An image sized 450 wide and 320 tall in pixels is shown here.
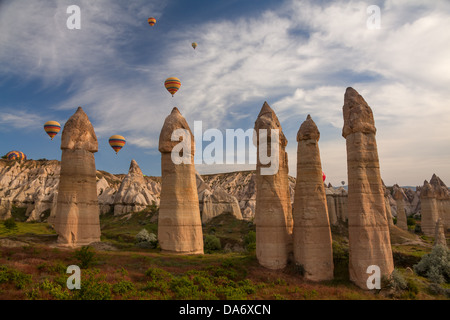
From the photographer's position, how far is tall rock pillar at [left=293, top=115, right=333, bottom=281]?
2158cm

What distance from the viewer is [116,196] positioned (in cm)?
6869

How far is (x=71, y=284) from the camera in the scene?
17.4 m

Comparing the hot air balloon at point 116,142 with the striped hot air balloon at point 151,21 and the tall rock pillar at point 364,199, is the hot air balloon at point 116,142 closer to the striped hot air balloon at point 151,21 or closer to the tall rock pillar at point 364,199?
the striped hot air balloon at point 151,21

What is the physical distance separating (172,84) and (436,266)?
1439 inches

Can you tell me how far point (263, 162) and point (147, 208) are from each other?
44.0m

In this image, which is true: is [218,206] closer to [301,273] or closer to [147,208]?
[147,208]

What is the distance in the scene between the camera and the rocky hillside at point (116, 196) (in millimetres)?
60188

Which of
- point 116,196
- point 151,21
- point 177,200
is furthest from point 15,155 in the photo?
point 177,200

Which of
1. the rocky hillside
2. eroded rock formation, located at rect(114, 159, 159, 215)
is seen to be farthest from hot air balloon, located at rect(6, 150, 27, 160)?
Result: eroded rock formation, located at rect(114, 159, 159, 215)

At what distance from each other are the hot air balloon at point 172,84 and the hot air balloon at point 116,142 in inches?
742

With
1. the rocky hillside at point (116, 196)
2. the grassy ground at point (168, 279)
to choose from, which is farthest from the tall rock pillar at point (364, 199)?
the rocky hillside at point (116, 196)

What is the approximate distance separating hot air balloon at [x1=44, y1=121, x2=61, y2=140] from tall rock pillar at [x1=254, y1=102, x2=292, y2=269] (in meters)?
43.7
